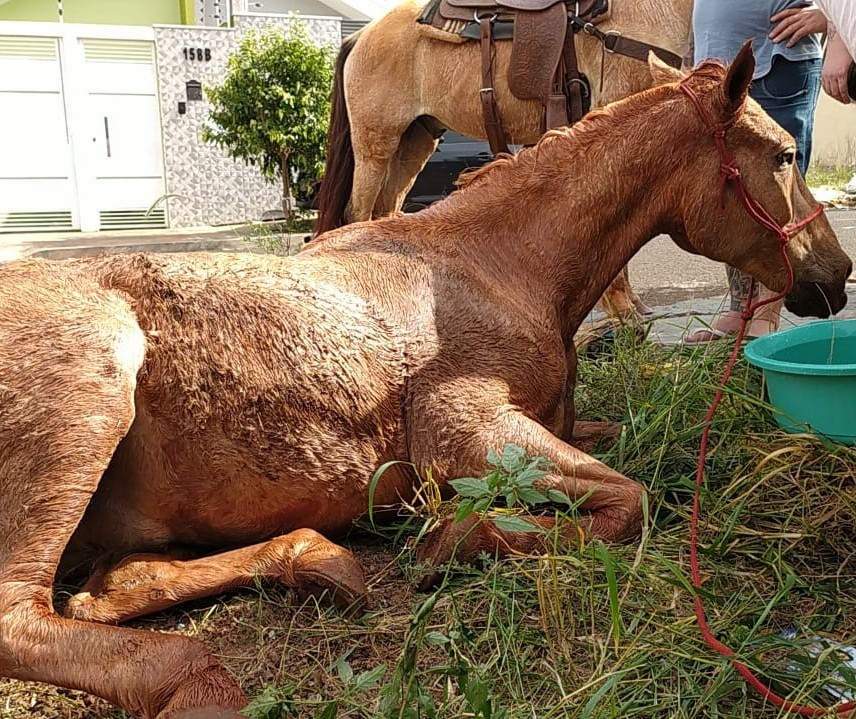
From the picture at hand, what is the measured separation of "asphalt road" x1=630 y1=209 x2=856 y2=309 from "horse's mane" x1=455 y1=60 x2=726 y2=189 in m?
4.44

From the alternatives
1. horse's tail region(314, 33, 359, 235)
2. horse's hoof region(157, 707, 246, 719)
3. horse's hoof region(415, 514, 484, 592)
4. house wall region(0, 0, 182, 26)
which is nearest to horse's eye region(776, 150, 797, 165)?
horse's hoof region(415, 514, 484, 592)

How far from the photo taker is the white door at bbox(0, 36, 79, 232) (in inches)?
656

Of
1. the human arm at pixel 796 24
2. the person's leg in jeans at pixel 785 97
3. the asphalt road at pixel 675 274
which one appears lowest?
the asphalt road at pixel 675 274

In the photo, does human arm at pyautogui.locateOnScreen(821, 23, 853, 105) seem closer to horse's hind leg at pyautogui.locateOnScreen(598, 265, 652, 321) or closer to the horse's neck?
horse's hind leg at pyautogui.locateOnScreen(598, 265, 652, 321)

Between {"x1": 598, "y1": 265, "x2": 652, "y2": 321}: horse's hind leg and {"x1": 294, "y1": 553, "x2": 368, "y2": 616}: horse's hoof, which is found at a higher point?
{"x1": 598, "y1": 265, "x2": 652, "y2": 321}: horse's hind leg

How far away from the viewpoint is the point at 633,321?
4.58 metres

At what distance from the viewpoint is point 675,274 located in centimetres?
938

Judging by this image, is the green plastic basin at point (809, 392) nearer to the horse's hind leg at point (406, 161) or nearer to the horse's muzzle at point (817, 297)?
the horse's muzzle at point (817, 297)

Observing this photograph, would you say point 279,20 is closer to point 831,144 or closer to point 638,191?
point 831,144

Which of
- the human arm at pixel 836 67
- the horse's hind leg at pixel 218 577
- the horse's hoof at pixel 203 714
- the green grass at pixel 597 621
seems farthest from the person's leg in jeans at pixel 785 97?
the horse's hoof at pixel 203 714

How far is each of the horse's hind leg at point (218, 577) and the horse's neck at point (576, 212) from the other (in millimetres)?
1054

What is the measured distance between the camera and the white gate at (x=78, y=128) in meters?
16.7

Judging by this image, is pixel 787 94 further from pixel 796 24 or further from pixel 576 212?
pixel 576 212

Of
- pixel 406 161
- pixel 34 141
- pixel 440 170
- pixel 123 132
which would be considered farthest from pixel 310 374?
pixel 34 141
